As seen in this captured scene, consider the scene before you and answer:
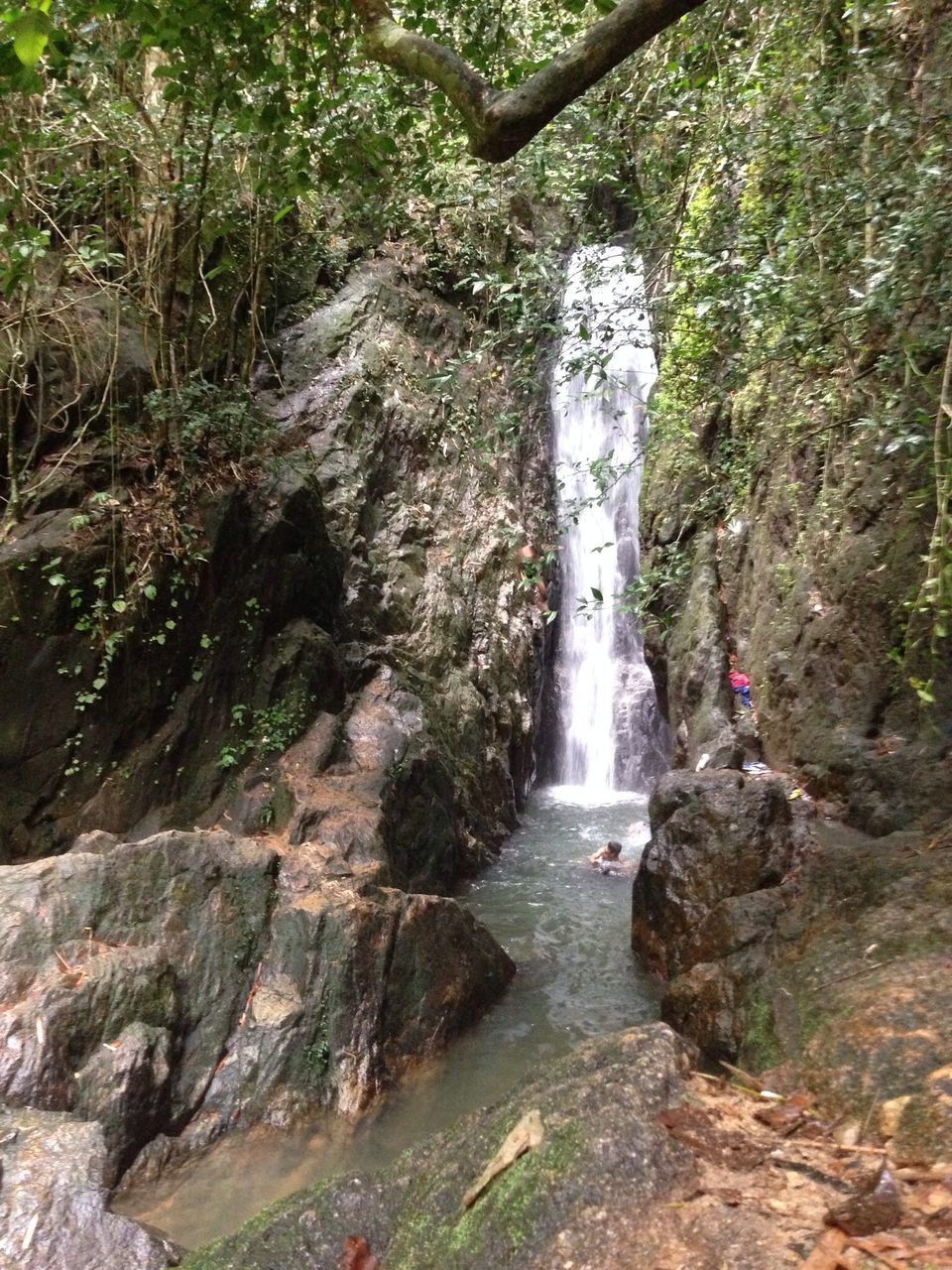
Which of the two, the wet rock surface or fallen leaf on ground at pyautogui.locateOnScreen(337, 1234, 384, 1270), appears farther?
fallen leaf on ground at pyautogui.locateOnScreen(337, 1234, 384, 1270)

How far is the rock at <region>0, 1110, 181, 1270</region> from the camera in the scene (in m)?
→ 3.20

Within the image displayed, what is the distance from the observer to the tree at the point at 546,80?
270 centimetres

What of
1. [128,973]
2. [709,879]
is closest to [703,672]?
[709,879]

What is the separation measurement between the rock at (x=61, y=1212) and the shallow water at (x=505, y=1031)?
0.53 meters

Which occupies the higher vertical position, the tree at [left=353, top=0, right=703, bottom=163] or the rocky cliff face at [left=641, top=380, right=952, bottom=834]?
the tree at [left=353, top=0, right=703, bottom=163]

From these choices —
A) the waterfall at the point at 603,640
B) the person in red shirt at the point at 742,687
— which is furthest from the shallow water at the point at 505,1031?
the waterfall at the point at 603,640

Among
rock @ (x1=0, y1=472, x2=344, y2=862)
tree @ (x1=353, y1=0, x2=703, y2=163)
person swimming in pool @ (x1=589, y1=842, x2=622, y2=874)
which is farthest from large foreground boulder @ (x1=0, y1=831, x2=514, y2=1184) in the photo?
tree @ (x1=353, y1=0, x2=703, y2=163)

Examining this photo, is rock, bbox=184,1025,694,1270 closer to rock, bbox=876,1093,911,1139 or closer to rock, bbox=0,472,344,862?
rock, bbox=876,1093,911,1139

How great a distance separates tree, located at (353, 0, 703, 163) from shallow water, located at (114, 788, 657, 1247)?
390cm

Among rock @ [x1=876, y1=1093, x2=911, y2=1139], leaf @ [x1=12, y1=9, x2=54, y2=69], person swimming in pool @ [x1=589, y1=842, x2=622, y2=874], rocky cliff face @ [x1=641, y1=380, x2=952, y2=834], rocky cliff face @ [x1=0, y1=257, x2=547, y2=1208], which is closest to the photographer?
leaf @ [x1=12, y1=9, x2=54, y2=69]

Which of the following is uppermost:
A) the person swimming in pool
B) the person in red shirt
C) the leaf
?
the leaf

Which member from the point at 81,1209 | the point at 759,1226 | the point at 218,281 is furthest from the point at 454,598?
the point at 759,1226

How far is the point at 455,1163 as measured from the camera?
8.32ft

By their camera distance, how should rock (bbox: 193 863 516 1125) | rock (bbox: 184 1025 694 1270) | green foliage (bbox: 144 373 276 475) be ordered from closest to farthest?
rock (bbox: 184 1025 694 1270) → rock (bbox: 193 863 516 1125) → green foliage (bbox: 144 373 276 475)
